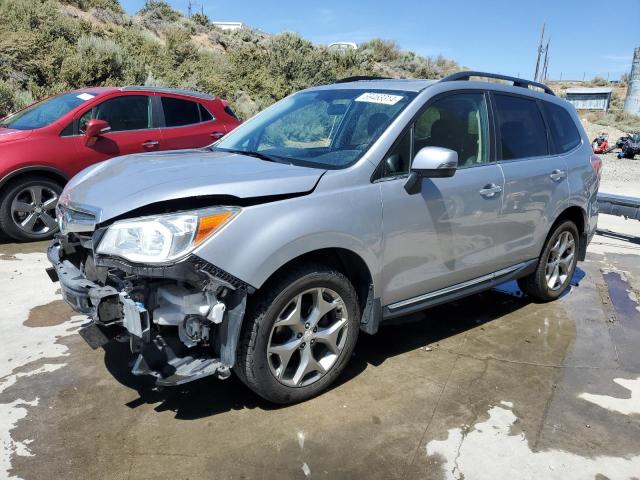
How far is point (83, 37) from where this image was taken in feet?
54.8

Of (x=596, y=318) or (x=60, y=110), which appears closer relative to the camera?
(x=596, y=318)

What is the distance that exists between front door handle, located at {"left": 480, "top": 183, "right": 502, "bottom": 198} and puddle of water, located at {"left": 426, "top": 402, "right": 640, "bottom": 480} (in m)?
1.65

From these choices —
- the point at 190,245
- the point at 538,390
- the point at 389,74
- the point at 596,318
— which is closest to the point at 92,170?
the point at 190,245

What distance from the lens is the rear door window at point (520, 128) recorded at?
4.29m

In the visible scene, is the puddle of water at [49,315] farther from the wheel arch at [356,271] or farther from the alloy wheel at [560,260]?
the alloy wheel at [560,260]

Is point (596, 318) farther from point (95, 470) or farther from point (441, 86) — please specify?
point (95, 470)

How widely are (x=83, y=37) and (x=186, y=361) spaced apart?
16.7 meters

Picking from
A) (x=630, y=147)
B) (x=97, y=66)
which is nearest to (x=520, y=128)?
(x=97, y=66)

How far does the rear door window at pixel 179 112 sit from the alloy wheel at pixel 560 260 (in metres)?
5.05

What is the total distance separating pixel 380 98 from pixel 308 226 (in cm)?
132

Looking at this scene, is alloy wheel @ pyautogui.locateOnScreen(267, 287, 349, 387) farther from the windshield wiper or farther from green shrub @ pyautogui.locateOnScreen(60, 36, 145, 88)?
green shrub @ pyautogui.locateOnScreen(60, 36, 145, 88)

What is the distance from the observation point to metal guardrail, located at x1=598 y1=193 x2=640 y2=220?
7074 mm

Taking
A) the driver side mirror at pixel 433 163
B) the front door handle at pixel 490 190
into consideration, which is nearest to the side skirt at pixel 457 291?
the front door handle at pixel 490 190

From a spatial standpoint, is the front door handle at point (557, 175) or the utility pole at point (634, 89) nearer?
the front door handle at point (557, 175)
